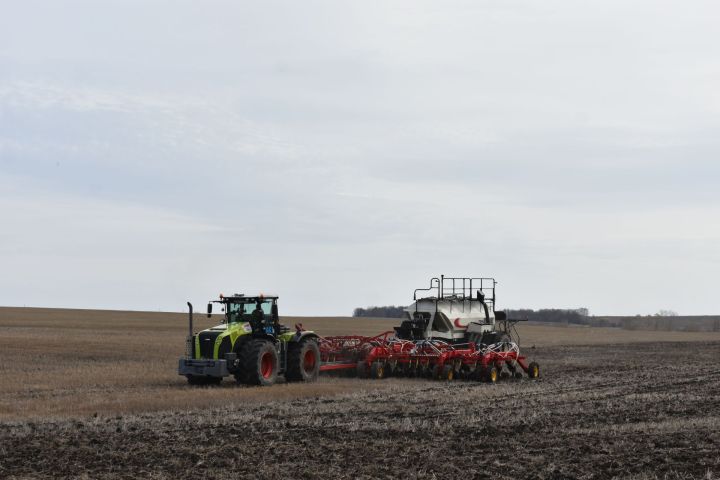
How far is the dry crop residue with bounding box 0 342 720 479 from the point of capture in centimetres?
1105

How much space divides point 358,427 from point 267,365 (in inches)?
299

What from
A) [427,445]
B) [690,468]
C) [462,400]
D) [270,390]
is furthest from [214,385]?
[690,468]

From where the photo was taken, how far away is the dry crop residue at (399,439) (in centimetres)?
1105

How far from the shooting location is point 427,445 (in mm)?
12859

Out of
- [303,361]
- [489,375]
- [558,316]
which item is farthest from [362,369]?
[558,316]

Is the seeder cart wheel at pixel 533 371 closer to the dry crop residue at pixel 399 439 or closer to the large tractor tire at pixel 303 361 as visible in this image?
the dry crop residue at pixel 399 439

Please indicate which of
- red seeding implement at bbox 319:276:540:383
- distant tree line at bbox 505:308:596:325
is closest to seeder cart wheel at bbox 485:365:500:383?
red seeding implement at bbox 319:276:540:383

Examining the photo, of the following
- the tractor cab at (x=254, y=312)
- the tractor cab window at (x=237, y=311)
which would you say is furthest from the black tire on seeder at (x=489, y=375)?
the tractor cab window at (x=237, y=311)

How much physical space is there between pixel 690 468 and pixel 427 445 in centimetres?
351

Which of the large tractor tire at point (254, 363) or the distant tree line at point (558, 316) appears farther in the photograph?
the distant tree line at point (558, 316)

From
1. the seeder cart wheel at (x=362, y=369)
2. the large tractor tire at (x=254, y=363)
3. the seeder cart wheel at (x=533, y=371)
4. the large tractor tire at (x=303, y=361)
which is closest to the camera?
the large tractor tire at (x=254, y=363)

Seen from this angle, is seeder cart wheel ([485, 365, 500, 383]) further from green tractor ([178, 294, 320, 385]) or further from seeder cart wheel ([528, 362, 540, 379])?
green tractor ([178, 294, 320, 385])

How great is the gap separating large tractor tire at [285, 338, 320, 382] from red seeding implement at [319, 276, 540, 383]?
2.17 feet

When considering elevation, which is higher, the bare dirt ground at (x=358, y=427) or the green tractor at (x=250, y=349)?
the green tractor at (x=250, y=349)
